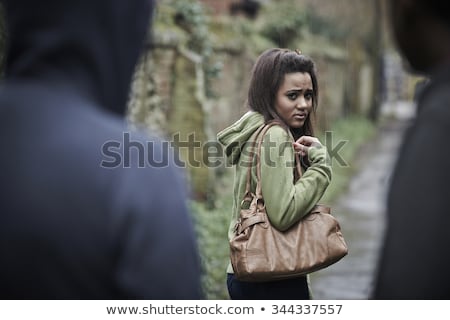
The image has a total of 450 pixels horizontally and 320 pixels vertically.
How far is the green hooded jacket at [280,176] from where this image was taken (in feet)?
9.27

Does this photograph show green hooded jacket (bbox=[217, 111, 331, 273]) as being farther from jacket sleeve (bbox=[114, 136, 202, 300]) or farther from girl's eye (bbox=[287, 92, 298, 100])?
jacket sleeve (bbox=[114, 136, 202, 300])

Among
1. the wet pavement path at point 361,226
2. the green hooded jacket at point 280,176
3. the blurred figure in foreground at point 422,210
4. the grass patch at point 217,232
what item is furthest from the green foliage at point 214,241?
the blurred figure in foreground at point 422,210

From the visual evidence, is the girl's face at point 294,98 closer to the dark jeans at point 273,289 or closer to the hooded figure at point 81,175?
the dark jeans at point 273,289

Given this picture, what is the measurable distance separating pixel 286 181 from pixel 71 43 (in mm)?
1331

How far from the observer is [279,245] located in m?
2.84

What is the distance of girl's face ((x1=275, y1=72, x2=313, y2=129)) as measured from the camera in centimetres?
295

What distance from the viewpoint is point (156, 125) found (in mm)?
7473

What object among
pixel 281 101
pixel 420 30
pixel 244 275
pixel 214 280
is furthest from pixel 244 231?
pixel 214 280

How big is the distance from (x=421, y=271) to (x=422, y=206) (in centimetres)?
12

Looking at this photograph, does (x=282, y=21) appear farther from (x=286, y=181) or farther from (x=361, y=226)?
(x=286, y=181)

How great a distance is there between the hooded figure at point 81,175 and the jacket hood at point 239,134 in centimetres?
127

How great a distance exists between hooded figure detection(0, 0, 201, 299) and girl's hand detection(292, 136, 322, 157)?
1.26 metres

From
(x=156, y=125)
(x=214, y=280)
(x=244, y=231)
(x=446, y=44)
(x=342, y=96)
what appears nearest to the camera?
(x=446, y=44)

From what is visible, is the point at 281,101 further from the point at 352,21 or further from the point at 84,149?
the point at 352,21
